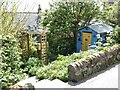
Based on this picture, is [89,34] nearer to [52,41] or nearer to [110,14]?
[110,14]

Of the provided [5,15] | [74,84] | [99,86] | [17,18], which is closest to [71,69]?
[74,84]

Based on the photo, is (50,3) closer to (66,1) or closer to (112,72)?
(66,1)

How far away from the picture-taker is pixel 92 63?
353 inches

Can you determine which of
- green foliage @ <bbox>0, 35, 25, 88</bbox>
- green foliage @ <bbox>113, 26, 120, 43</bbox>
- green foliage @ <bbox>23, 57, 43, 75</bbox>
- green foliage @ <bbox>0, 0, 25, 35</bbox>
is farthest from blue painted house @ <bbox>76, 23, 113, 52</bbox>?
green foliage @ <bbox>0, 35, 25, 88</bbox>

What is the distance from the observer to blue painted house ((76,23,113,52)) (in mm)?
14133

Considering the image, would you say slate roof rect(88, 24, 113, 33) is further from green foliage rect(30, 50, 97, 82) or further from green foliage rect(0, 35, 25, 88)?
green foliage rect(0, 35, 25, 88)

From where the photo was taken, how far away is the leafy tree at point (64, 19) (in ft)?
47.2

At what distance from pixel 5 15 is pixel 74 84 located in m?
6.38

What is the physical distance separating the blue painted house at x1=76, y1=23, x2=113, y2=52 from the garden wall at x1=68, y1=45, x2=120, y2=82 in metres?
3.27

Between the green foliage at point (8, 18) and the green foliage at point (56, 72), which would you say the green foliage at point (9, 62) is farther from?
the green foliage at point (8, 18)

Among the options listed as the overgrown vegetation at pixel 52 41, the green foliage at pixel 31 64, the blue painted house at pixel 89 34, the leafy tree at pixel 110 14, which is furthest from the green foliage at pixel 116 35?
the green foliage at pixel 31 64

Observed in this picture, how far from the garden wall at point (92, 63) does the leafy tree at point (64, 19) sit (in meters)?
4.28

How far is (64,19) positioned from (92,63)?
6027mm

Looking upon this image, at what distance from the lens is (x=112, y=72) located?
9.29 meters
